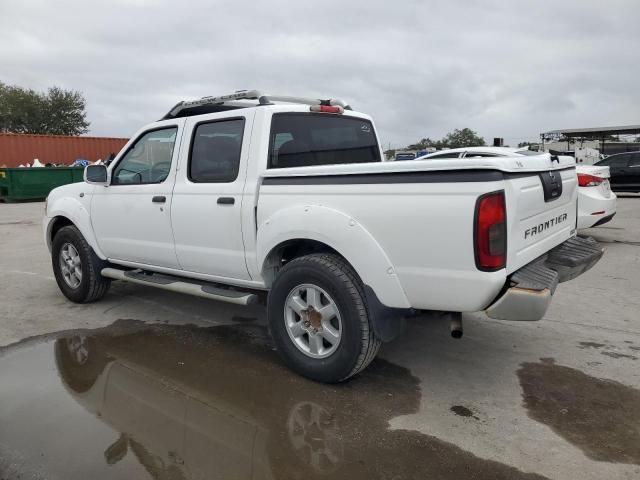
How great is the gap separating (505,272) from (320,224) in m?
1.15

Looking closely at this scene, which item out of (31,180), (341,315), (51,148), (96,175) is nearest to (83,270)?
(96,175)

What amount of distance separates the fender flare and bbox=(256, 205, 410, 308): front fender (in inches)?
98.1

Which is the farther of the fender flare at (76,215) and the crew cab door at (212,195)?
the fender flare at (76,215)

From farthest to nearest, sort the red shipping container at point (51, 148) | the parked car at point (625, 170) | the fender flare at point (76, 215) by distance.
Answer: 1. the red shipping container at point (51, 148)
2. the parked car at point (625, 170)
3. the fender flare at point (76, 215)

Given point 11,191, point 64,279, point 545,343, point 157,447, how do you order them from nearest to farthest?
point 157,447
point 545,343
point 64,279
point 11,191

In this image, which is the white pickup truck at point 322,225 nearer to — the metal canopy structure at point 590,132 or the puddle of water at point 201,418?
the puddle of water at point 201,418

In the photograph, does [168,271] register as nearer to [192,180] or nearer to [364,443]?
[192,180]

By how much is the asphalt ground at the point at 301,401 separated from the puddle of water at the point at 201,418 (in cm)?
1

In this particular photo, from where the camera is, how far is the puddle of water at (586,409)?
2.80 metres

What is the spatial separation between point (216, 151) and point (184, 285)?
45.6 inches

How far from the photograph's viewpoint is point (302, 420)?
3.07 meters

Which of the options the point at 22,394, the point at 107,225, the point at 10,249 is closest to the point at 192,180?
the point at 107,225

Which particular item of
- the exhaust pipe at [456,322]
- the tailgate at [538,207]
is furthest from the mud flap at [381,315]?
the tailgate at [538,207]

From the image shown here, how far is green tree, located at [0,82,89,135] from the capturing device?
50094mm
